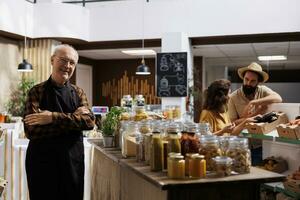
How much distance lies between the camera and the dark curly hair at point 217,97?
3418 mm

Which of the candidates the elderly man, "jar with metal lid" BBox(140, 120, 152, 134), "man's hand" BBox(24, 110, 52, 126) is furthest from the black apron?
"jar with metal lid" BBox(140, 120, 152, 134)

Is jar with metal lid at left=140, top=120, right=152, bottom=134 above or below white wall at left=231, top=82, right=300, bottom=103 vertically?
below

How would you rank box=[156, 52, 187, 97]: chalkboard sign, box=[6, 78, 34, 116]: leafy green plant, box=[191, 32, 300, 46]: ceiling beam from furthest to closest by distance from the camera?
box=[6, 78, 34, 116]: leafy green plant
box=[156, 52, 187, 97]: chalkboard sign
box=[191, 32, 300, 46]: ceiling beam

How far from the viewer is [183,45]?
8.45 m

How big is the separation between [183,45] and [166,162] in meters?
6.69

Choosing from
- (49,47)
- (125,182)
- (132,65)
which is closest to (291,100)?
(132,65)

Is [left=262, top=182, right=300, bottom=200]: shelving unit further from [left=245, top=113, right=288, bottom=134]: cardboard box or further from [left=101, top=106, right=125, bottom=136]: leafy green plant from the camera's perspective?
[left=101, top=106, right=125, bottom=136]: leafy green plant

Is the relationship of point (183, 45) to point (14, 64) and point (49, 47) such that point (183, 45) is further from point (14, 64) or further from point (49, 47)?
point (14, 64)

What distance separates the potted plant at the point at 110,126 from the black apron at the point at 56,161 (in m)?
0.38

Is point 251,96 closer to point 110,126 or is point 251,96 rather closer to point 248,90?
point 248,90

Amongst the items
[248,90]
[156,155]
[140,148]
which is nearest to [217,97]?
[248,90]

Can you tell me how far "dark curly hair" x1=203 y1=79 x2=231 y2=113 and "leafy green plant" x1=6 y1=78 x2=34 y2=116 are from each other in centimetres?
621

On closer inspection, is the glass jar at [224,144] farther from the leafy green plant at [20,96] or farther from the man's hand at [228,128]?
the leafy green plant at [20,96]

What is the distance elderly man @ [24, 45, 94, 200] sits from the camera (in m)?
2.57
